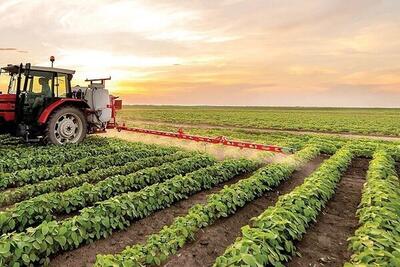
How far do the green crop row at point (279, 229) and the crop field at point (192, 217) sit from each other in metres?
0.02

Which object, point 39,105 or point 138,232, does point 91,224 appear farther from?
point 39,105

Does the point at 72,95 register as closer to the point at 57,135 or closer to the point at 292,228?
the point at 57,135

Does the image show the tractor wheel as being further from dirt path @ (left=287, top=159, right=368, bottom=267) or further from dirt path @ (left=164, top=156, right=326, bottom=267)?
dirt path @ (left=287, top=159, right=368, bottom=267)

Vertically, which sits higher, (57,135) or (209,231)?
(57,135)

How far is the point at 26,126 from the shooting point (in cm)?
1165

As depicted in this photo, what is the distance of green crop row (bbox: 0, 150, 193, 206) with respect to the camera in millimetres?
7107

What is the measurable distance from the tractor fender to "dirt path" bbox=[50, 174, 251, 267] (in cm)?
658

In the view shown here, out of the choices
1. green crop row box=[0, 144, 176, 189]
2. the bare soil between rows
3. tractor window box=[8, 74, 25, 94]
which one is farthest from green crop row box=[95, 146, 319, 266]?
tractor window box=[8, 74, 25, 94]

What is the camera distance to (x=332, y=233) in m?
6.04

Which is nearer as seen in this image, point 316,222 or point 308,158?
point 316,222

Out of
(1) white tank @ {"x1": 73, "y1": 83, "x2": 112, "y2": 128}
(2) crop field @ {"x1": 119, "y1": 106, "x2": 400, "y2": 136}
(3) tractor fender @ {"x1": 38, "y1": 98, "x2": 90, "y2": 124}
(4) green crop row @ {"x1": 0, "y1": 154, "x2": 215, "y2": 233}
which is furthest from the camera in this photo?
(2) crop field @ {"x1": 119, "y1": 106, "x2": 400, "y2": 136}

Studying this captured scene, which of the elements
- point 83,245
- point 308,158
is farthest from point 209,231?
point 308,158

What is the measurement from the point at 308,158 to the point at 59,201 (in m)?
9.26

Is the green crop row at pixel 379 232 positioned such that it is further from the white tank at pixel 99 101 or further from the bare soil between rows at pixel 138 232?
the white tank at pixel 99 101
